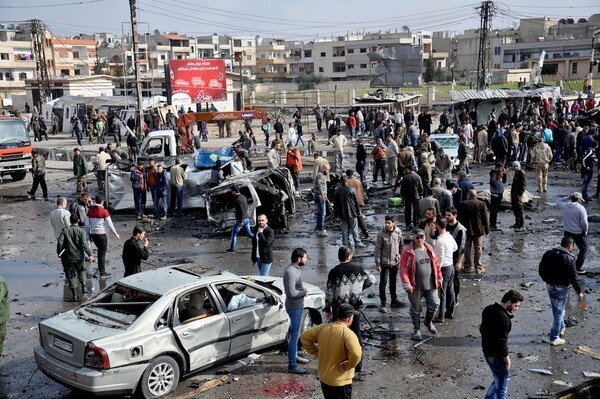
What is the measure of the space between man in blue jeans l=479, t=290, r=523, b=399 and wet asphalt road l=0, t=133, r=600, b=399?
0.86m

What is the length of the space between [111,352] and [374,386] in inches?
123

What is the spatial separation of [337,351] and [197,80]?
129 feet

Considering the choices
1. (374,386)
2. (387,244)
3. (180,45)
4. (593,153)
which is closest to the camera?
(374,386)

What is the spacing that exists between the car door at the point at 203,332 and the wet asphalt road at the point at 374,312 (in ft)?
1.23

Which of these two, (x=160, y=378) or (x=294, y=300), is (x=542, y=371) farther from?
(x=160, y=378)

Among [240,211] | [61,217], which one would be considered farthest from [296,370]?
[61,217]

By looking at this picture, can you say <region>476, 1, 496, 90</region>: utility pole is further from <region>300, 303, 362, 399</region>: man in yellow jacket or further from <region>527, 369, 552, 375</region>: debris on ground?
<region>300, 303, 362, 399</region>: man in yellow jacket

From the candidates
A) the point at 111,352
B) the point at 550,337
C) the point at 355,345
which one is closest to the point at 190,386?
the point at 111,352

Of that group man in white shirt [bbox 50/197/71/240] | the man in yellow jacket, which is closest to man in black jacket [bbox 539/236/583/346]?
the man in yellow jacket

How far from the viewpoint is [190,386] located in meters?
7.89

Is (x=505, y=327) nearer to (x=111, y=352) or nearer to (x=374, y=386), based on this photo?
(x=374, y=386)

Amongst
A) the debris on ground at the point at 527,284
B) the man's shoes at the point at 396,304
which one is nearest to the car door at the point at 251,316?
the man's shoes at the point at 396,304

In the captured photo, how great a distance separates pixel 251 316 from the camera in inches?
327

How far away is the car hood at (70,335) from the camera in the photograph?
7.11 m
